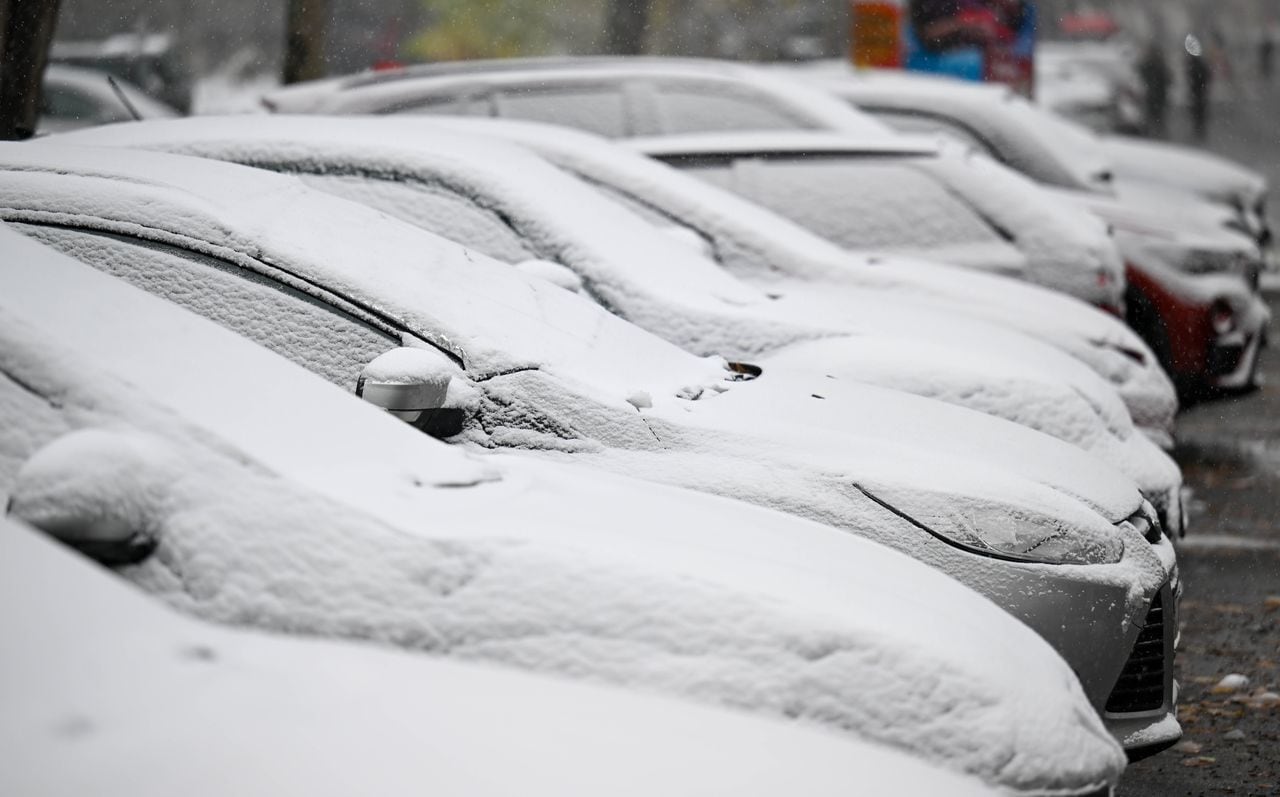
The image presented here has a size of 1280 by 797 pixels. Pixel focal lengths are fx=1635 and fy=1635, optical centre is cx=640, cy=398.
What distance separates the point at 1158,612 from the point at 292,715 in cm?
246

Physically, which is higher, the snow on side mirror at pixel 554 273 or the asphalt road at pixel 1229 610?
the snow on side mirror at pixel 554 273

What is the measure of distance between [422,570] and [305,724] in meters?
0.33

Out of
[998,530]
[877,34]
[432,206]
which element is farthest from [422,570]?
[877,34]

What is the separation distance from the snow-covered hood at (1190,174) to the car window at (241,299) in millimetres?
10329

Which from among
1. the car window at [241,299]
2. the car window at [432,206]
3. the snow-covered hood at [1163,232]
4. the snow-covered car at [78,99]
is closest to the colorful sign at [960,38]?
the snow-covered hood at [1163,232]

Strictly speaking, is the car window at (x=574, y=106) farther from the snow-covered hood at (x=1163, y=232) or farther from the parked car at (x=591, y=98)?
the snow-covered hood at (x=1163, y=232)

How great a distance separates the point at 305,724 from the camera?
6.84ft

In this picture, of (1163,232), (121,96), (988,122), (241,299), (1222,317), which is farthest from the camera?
(988,122)

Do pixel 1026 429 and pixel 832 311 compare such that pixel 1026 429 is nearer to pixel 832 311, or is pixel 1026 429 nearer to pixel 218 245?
pixel 832 311

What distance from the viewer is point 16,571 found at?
2.08 m

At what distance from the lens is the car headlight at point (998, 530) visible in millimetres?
3693

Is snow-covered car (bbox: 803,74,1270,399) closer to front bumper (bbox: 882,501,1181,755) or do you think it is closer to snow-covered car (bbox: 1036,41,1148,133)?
front bumper (bbox: 882,501,1181,755)

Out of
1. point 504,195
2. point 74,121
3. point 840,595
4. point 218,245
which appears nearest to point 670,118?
point 504,195

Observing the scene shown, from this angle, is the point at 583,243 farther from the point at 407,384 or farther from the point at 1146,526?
the point at 407,384
